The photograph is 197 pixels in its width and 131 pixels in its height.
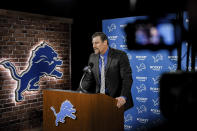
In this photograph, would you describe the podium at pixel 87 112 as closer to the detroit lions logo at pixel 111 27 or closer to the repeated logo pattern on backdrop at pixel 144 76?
the repeated logo pattern on backdrop at pixel 144 76

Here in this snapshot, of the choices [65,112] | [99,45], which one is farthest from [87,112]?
[99,45]

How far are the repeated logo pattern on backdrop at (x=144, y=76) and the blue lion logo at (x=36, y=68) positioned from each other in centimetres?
131

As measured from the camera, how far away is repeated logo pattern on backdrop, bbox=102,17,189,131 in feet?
16.0

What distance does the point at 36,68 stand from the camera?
17.5 feet

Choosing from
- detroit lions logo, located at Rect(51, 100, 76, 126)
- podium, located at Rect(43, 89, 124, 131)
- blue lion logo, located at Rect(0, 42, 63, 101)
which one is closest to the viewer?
podium, located at Rect(43, 89, 124, 131)

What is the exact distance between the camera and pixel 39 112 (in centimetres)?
546

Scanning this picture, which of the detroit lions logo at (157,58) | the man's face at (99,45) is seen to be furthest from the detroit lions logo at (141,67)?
the man's face at (99,45)

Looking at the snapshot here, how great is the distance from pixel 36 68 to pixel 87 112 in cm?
254

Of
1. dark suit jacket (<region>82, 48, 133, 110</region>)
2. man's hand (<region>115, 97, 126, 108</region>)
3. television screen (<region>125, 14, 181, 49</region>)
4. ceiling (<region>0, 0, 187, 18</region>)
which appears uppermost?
ceiling (<region>0, 0, 187, 18</region>)

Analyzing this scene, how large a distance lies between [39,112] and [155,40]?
261cm

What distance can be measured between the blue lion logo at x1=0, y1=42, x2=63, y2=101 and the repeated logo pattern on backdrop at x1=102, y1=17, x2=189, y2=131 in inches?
51.4

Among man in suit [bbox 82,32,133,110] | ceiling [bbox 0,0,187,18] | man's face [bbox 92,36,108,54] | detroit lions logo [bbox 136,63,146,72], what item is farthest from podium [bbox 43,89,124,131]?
ceiling [bbox 0,0,187,18]

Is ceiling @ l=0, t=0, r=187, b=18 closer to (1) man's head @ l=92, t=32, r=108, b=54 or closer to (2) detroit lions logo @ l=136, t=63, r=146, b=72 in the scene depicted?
(2) detroit lions logo @ l=136, t=63, r=146, b=72

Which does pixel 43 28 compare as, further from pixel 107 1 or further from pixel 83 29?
pixel 107 1
